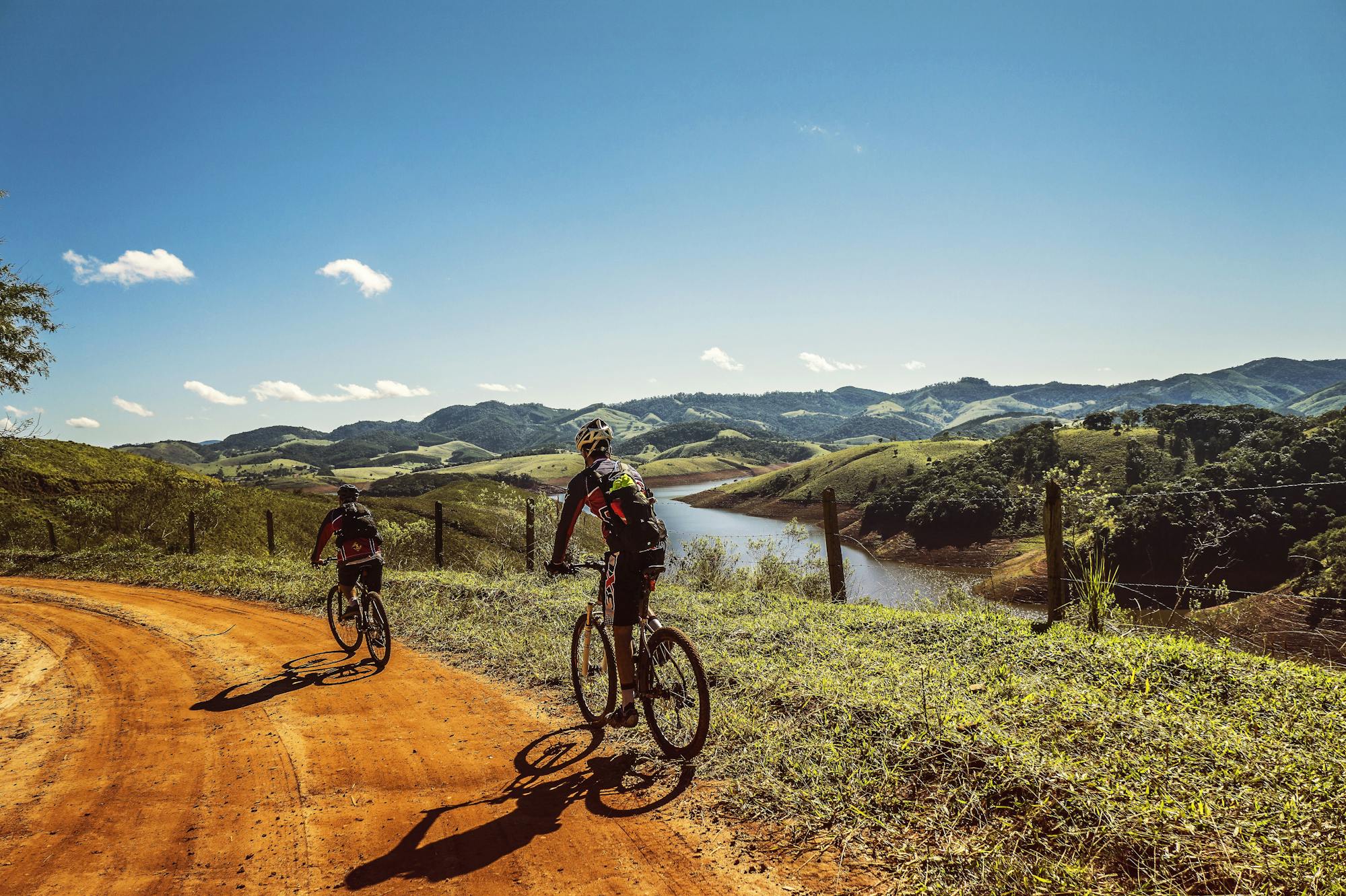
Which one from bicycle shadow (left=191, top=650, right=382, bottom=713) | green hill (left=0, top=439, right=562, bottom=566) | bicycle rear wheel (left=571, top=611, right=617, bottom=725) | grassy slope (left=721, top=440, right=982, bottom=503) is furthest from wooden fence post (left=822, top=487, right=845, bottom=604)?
grassy slope (left=721, top=440, right=982, bottom=503)

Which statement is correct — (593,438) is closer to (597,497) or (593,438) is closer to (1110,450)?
(597,497)

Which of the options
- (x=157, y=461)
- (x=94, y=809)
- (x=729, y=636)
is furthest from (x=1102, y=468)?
(x=157, y=461)

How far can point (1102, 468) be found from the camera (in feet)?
246

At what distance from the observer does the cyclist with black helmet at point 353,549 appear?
28.8 feet

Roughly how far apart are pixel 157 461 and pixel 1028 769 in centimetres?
5943

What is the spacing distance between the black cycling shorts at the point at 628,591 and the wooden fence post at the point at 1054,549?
18.7 feet

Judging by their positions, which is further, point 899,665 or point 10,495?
point 10,495

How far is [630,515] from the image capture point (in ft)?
16.1

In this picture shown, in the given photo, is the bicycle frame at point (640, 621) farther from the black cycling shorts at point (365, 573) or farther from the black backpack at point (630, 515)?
the black cycling shorts at point (365, 573)

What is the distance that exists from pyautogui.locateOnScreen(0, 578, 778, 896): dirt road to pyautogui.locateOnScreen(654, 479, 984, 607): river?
557cm

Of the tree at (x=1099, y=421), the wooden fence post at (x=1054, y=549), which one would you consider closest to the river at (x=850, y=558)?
the wooden fence post at (x=1054, y=549)

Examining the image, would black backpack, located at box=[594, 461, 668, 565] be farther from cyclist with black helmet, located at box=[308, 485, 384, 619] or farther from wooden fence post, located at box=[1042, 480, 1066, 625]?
wooden fence post, located at box=[1042, 480, 1066, 625]

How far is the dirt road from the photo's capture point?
3.74m

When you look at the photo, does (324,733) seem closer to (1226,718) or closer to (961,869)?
(961,869)
